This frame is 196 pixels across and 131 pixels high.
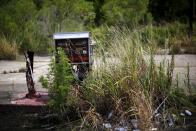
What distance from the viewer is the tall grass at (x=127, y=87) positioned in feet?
27.1

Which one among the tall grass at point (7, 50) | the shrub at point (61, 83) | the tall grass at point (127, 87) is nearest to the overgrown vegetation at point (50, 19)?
the tall grass at point (7, 50)

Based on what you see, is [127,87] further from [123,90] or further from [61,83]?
[61,83]

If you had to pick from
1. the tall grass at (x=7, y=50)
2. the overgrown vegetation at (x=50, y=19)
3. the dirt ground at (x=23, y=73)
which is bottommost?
the dirt ground at (x=23, y=73)

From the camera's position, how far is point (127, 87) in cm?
848

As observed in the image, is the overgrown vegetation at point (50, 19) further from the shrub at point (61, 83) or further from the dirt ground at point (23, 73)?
the shrub at point (61, 83)

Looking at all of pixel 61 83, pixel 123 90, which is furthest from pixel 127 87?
pixel 61 83

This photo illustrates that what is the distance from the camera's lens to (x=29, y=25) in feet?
60.0

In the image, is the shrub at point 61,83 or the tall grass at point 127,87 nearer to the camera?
the tall grass at point 127,87

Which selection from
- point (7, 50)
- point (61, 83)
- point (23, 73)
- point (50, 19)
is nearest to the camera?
point (61, 83)

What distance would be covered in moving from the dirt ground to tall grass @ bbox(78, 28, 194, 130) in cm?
75

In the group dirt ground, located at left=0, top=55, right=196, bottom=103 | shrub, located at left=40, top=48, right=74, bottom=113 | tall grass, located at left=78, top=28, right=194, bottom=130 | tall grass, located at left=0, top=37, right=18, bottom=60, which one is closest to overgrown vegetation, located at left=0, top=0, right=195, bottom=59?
tall grass, located at left=0, top=37, right=18, bottom=60

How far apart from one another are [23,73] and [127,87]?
5418 mm

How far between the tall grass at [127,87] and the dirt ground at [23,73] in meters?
0.75

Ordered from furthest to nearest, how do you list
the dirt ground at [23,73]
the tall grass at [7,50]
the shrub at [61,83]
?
1. the tall grass at [7,50]
2. the dirt ground at [23,73]
3. the shrub at [61,83]
